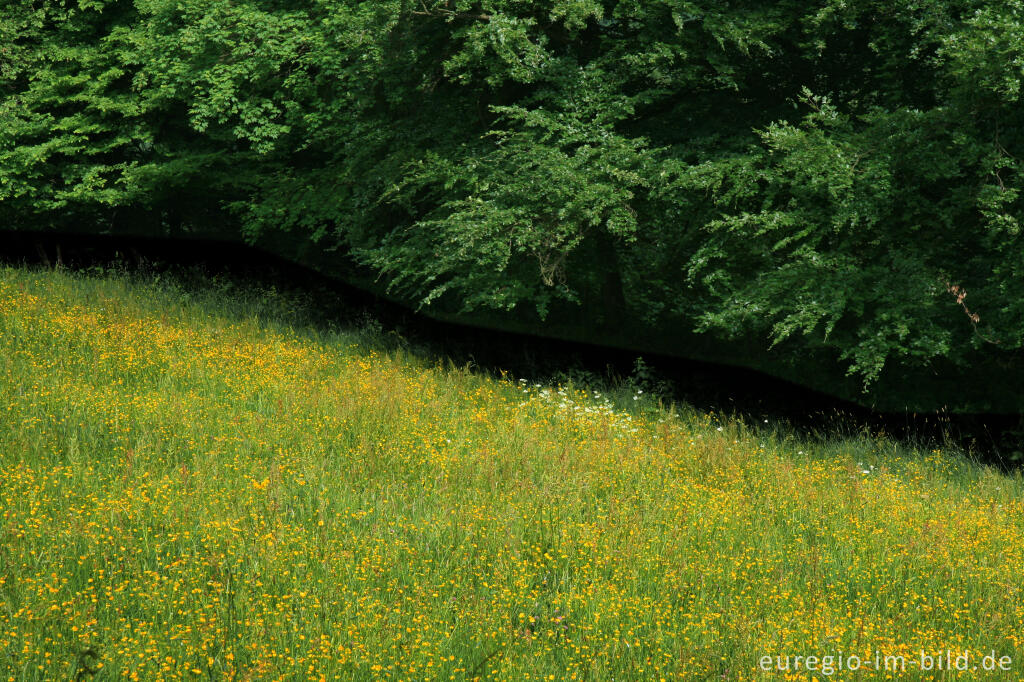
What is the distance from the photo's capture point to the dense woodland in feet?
31.7

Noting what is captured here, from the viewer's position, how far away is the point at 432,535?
18.5ft

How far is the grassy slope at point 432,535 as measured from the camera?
4426 mm

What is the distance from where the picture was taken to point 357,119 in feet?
46.7

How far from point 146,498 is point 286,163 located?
41.5ft

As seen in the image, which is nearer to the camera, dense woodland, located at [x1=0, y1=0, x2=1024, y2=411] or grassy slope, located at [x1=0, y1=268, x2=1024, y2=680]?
grassy slope, located at [x1=0, y1=268, x2=1024, y2=680]

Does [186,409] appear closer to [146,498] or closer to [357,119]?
[146,498]

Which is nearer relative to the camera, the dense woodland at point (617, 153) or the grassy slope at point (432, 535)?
the grassy slope at point (432, 535)

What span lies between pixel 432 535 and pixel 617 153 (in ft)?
22.4

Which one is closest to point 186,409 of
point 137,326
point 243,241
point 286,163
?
point 137,326

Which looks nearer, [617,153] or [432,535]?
[432,535]

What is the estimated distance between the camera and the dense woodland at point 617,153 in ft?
31.7

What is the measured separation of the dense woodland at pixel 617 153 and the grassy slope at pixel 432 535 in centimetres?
210

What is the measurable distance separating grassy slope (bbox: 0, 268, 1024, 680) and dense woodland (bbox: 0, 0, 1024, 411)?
2.10m

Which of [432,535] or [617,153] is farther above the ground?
[617,153]
